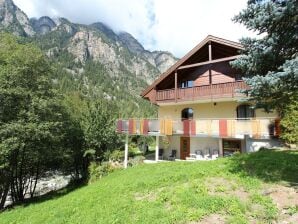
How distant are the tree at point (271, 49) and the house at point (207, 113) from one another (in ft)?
28.3

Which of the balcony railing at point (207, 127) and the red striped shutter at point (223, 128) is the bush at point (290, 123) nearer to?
the balcony railing at point (207, 127)

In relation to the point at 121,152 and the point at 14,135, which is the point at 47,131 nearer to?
the point at 14,135

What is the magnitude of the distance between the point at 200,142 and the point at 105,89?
482 feet

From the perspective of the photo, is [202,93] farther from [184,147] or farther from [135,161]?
[135,161]

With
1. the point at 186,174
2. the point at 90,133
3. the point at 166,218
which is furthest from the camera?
the point at 90,133

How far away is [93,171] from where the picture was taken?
22016 mm

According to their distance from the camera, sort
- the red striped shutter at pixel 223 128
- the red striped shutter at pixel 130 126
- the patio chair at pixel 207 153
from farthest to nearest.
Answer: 1. the red striped shutter at pixel 130 126
2. the patio chair at pixel 207 153
3. the red striped shutter at pixel 223 128

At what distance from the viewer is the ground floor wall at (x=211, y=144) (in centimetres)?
1856

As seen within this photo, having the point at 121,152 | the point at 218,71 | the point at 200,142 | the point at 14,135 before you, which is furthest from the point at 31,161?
the point at 218,71

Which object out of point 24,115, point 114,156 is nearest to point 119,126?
point 114,156

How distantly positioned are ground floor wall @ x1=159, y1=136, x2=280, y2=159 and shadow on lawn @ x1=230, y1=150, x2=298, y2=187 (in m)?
3.69

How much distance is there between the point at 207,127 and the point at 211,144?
3.15 metres

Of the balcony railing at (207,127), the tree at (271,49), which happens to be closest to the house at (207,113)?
the balcony railing at (207,127)

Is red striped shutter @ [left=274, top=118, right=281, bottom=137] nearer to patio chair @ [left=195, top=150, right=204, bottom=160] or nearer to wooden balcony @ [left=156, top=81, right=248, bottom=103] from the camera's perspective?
wooden balcony @ [left=156, top=81, right=248, bottom=103]
